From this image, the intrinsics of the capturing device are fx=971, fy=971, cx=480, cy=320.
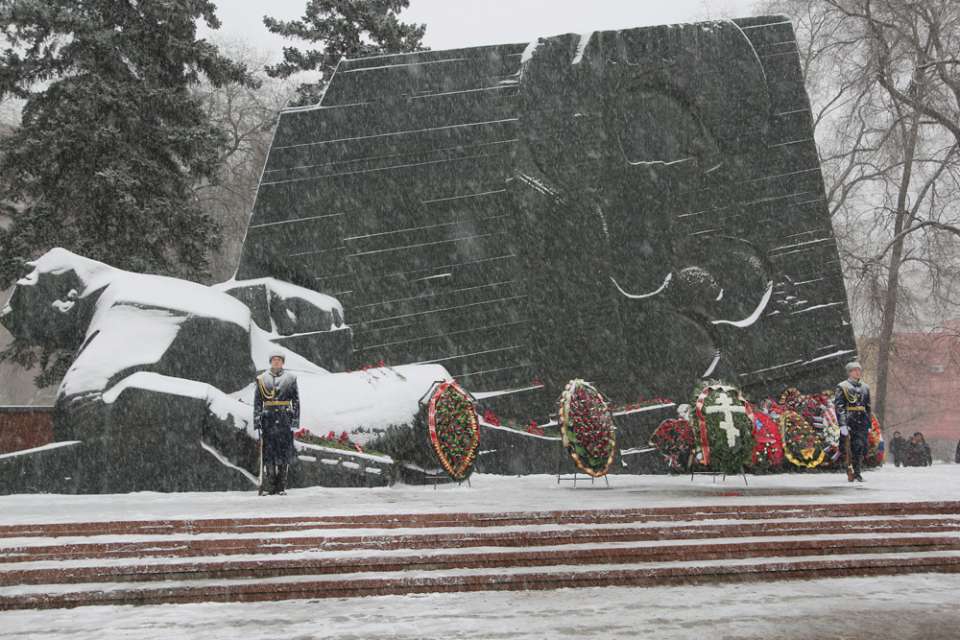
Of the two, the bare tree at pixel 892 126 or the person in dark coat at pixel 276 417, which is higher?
the bare tree at pixel 892 126

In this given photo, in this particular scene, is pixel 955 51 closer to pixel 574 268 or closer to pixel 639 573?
pixel 574 268

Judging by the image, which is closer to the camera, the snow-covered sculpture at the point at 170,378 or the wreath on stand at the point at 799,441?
the snow-covered sculpture at the point at 170,378

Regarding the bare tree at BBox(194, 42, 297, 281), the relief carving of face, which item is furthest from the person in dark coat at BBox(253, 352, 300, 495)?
the bare tree at BBox(194, 42, 297, 281)

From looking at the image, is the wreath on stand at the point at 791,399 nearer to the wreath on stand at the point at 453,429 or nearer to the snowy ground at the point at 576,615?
the wreath on stand at the point at 453,429

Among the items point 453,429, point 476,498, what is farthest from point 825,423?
point 476,498

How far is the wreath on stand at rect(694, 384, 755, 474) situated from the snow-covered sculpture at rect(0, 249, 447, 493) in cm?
324

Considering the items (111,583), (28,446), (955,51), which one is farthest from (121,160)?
(955,51)

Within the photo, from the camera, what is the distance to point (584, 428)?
34.1ft

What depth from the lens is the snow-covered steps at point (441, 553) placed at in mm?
4910

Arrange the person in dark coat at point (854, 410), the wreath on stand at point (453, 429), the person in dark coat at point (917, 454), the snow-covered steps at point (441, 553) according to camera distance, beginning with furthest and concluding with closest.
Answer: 1. the person in dark coat at point (917, 454)
2. the wreath on stand at point (453, 429)
3. the person in dark coat at point (854, 410)
4. the snow-covered steps at point (441, 553)

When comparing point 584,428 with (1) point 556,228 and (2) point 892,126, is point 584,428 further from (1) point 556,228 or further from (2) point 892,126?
(2) point 892,126

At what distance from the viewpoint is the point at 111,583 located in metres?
5.02

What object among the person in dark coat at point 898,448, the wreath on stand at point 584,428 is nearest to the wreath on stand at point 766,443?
the wreath on stand at point 584,428

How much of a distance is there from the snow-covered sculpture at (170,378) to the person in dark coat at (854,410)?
15.1 ft
